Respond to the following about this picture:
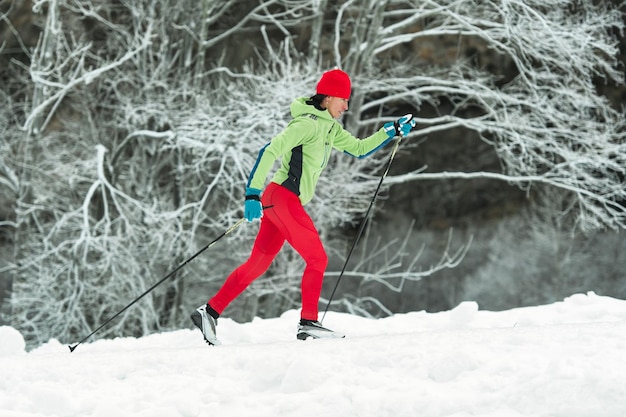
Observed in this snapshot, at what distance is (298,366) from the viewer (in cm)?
363

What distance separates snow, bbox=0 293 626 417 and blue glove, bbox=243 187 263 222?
819 millimetres

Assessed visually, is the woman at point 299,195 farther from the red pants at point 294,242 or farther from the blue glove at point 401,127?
the blue glove at point 401,127

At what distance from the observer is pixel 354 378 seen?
353 centimetres

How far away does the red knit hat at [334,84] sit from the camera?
5125 mm

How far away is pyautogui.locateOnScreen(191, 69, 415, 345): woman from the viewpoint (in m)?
5.00

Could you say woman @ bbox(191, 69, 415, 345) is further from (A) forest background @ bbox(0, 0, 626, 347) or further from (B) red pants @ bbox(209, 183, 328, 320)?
(A) forest background @ bbox(0, 0, 626, 347)

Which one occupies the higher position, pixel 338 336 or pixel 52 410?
pixel 52 410

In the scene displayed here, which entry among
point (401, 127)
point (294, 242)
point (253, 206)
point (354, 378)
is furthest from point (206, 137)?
point (354, 378)

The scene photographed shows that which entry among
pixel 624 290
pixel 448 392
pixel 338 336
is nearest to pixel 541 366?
pixel 448 392

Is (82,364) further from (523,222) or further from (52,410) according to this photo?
(523,222)

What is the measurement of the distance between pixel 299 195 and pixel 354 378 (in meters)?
1.83

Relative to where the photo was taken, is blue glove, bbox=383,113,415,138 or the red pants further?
blue glove, bbox=383,113,415,138

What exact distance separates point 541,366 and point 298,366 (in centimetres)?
106

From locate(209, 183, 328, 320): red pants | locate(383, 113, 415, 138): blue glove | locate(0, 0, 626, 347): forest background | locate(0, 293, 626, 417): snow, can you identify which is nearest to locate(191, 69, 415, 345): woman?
locate(209, 183, 328, 320): red pants
